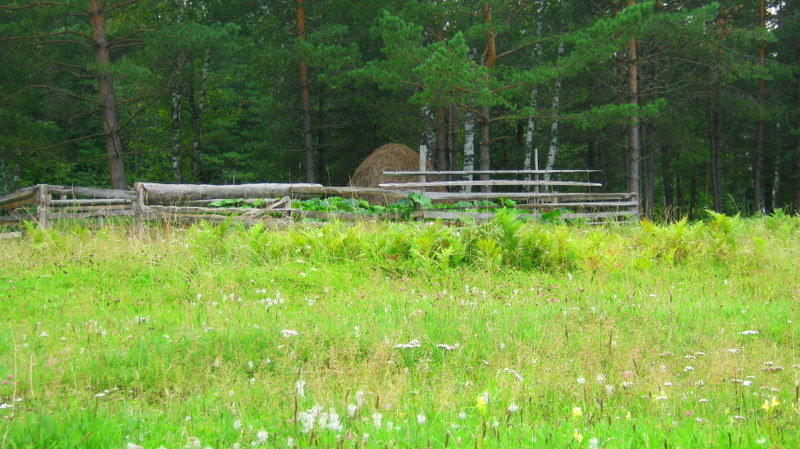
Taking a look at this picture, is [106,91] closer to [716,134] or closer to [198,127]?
[198,127]

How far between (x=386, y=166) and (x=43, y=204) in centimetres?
1051

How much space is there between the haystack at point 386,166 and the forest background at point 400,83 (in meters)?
1.72

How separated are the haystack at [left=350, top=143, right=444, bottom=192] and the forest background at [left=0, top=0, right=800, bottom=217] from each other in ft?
5.63

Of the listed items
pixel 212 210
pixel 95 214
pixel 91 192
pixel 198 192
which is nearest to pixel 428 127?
pixel 95 214

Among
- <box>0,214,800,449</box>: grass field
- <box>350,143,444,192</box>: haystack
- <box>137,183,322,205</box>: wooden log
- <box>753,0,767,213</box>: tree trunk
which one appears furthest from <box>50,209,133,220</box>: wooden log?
<box>753,0,767,213</box>: tree trunk

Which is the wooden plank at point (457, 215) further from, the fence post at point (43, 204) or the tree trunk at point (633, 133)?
the tree trunk at point (633, 133)

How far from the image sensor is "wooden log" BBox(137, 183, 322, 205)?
1074 centimetres

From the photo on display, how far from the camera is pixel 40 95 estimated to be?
20031mm

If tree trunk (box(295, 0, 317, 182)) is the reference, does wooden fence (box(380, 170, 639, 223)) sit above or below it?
below

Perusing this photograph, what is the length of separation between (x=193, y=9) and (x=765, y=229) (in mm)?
22731

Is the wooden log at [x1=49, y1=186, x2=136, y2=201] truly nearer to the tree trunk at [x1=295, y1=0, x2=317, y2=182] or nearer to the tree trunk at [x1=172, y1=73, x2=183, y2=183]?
the tree trunk at [x1=295, y1=0, x2=317, y2=182]

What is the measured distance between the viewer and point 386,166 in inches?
794

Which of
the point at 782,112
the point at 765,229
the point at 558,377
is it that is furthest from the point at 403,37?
the point at 782,112

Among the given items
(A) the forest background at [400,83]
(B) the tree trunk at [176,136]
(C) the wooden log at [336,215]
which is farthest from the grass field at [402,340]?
(B) the tree trunk at [176,136]
